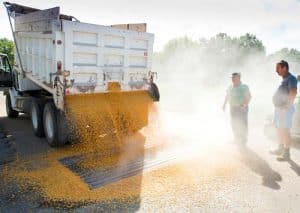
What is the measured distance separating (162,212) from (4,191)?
7.61ft

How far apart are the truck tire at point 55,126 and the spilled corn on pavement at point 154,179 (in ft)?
0.64

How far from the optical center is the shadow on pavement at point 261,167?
469cm

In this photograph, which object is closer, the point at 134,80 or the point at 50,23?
the point at 50,23

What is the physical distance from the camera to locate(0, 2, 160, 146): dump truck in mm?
5793

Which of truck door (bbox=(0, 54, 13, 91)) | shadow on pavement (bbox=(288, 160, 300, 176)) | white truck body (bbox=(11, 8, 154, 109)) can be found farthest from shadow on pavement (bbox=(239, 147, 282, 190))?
truck door (bbox=(0, 54, 13, 91))

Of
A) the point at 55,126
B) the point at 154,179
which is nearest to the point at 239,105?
the point at 154,179

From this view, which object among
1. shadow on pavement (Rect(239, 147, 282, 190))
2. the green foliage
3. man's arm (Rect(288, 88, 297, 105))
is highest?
the green foliage

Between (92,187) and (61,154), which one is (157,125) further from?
(92,187)

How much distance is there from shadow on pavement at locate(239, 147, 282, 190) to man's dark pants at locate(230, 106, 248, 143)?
45 centimetres

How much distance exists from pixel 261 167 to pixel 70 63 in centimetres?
411

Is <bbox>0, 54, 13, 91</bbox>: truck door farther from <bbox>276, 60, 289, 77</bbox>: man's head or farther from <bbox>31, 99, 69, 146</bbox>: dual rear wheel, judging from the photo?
<bbox>276, 60, 289, 77</bbox>: man's head

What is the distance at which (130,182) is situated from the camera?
15.0 ft

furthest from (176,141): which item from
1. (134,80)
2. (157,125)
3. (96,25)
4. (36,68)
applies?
(36,68)

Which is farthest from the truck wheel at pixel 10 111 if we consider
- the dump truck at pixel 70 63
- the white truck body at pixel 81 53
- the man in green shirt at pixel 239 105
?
the man in green shirt at pixel 239 105
